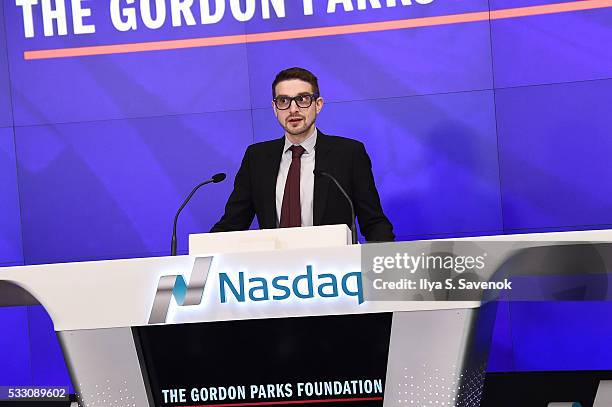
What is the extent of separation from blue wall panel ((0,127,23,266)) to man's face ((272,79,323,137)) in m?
1.95

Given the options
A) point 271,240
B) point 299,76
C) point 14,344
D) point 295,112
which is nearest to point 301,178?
point 295,112

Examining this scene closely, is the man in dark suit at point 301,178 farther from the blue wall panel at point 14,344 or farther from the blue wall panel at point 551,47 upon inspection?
the blue wall panel at point 14,344

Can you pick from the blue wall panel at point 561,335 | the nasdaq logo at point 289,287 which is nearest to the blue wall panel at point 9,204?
the blue wall panel at point 561,335

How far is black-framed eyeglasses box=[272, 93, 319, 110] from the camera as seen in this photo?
3611 mm

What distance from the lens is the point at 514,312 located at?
4.67 m

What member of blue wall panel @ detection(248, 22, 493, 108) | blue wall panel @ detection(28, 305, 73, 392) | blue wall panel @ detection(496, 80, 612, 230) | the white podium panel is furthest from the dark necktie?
blue wall panel @ detection(28, 305, 73, 392)

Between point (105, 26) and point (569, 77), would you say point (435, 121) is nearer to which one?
point (569, 77)

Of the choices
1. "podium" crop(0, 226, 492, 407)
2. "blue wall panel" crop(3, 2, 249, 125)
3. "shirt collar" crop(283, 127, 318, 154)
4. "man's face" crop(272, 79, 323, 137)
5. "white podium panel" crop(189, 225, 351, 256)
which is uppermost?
"blue wall panel" crop(3, 2, 249, 125)

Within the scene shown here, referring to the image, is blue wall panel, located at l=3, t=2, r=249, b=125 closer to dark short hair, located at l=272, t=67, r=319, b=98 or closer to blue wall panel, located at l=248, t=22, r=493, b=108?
blue wall panel, located at l=248, t=22, r=493, b=108

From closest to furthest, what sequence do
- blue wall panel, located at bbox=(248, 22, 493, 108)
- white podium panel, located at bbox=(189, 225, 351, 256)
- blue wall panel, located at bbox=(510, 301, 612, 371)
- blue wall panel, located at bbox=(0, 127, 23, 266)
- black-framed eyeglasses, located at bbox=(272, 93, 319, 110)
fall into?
white podium panel, located at bbox=(189, 225, 351, 256) → black-framed eyeglasses, located at bbox=(272, 93, 319, 110) → blue wall panel, located at bbox=(510, 301, 612, 371) → blue wall panel, located at bbox=(248, 22, 493, 108) → blue wall panel, located at bbox=(0, 127, 23, 266)

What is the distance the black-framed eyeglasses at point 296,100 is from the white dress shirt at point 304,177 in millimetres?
194

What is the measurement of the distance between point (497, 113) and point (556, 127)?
301 millimetres

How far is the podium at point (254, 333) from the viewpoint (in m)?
2.49

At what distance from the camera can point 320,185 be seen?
3.71 metres
